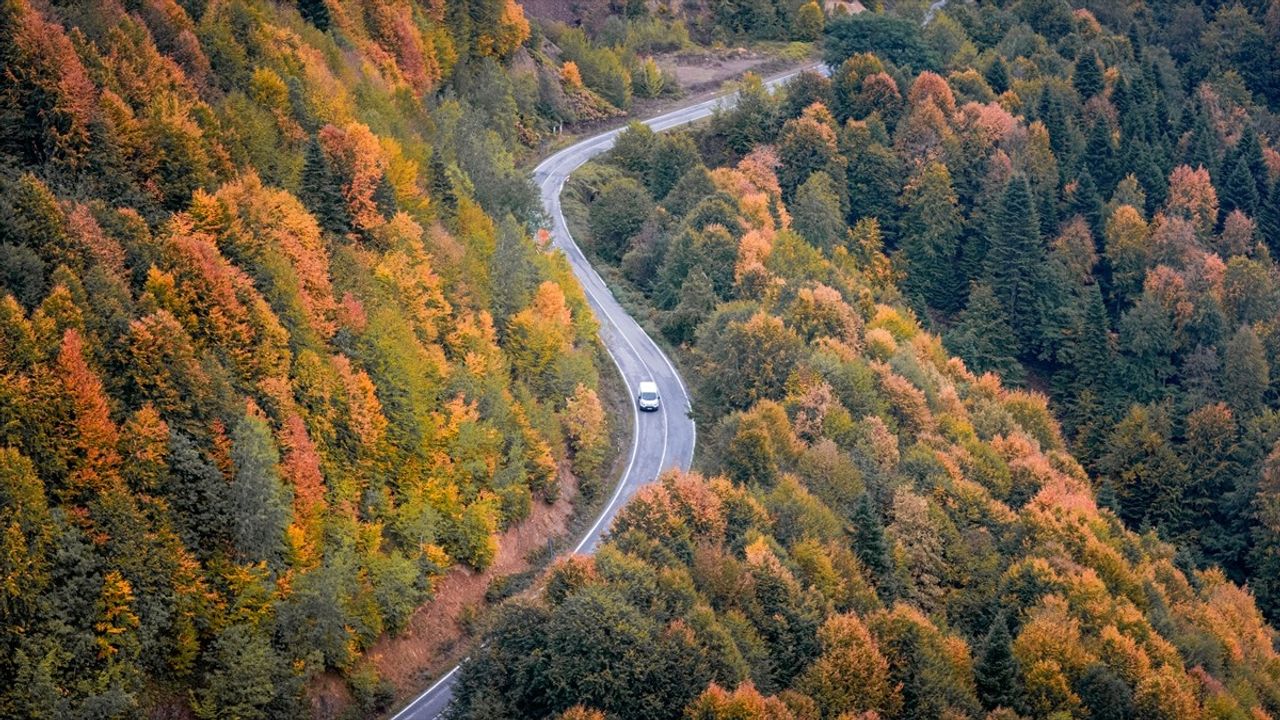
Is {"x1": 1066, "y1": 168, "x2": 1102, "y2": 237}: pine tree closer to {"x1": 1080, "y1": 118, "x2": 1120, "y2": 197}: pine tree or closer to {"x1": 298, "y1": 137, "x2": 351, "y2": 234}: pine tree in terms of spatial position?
{"x1": 1080, "y1": 118, "x2": 1120, "y2": 197}: pine tree

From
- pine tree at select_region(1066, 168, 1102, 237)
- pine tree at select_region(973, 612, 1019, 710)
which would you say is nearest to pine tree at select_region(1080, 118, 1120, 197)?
pine tree at select_region(1066, 168, 1102, 237)

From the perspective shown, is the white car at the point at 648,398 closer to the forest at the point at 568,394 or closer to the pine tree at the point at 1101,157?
the forest at the point at 568,394

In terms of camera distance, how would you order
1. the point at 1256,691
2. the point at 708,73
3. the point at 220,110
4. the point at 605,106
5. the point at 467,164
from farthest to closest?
the point at 708,73, the point at 605,106, the point at 467,164, the point at 1256,691, the point at 220,110

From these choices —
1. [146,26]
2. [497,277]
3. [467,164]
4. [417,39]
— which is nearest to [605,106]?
[417,39]

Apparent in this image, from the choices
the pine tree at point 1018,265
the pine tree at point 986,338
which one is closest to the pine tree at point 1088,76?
the pine tree at point 1018,265

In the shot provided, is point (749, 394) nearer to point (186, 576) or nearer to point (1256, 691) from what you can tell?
point (1256, 691)

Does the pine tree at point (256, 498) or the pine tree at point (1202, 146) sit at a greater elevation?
the pine tree at point (256, 498)
